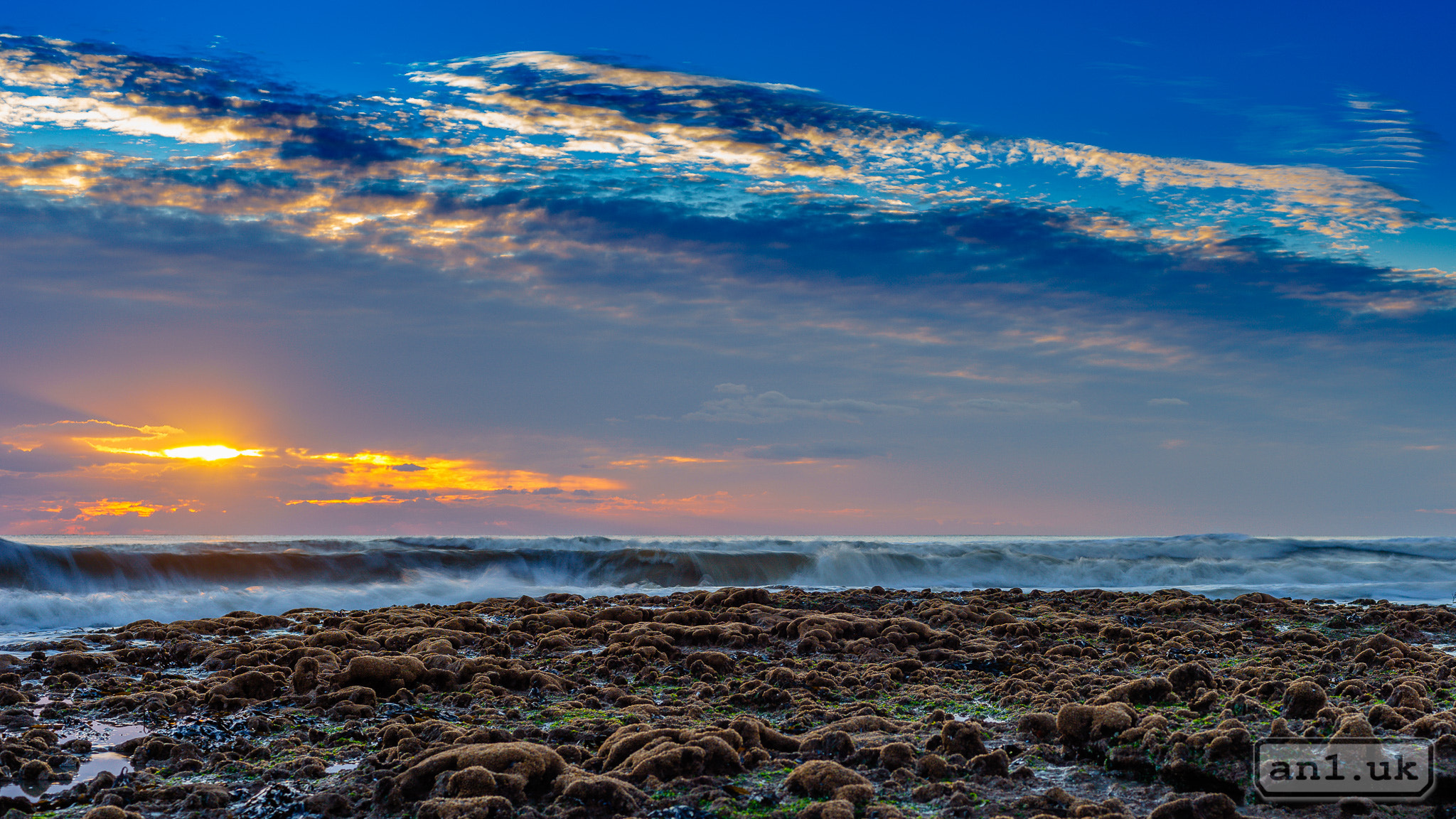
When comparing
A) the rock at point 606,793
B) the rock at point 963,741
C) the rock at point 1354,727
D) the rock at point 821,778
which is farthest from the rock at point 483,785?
the rock at point 1354,727

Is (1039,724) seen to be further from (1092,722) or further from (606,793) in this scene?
(606,793)

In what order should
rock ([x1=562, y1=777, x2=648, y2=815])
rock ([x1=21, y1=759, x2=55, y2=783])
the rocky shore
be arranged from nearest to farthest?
rock ([x1=562, y1=777, x2=648, y2=815]) → the rocky shore → rock ([x1=21, y1=759, x2=55, y2=783])

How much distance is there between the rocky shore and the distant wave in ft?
28.1

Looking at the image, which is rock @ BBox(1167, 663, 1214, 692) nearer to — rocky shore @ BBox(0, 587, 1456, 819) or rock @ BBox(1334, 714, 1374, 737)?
rocky shore @ BBox(0, 587, 1456, 819)

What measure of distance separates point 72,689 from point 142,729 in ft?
8.70

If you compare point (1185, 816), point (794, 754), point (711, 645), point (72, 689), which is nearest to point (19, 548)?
point (72, 689)

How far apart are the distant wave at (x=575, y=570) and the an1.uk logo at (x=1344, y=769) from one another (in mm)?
21431

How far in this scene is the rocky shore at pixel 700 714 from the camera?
19.9 feet

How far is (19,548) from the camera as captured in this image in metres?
25.1

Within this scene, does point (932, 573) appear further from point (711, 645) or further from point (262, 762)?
point (262, 762)

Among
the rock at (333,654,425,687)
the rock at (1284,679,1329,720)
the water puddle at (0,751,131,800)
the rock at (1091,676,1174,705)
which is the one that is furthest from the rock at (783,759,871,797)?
the water puddle at (0,751,131,800)

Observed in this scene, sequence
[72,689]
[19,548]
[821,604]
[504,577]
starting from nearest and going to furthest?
[72,689]
[821,604]
[19,548]
[504,577]

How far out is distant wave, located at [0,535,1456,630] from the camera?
78.2 ft

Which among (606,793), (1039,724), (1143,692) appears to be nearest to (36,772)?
(606,793)
